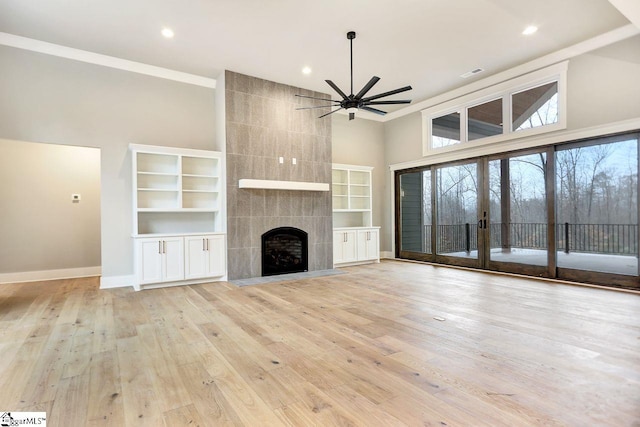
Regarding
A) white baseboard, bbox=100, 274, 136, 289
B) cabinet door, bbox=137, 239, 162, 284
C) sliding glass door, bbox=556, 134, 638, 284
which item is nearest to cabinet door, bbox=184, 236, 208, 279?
cabinet door, bbox=137, 239, 162, 284

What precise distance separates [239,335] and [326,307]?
49.8 inches

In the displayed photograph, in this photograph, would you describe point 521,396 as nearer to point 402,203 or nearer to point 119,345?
point 119,345

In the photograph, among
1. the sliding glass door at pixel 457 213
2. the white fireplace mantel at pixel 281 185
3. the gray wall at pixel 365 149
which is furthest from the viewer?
the gray wall at pixel 365 149

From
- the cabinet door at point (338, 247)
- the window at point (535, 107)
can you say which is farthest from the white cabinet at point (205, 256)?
the window at point (535, 107)

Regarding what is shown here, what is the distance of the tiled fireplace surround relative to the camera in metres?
5.89

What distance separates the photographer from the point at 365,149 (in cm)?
834

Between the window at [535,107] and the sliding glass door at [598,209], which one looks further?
the window at [535,107]

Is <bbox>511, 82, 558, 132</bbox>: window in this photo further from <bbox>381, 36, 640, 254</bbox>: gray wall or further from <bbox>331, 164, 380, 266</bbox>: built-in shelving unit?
<bbox>331, 164, 380, 266</bbox>: built-in shelving unit

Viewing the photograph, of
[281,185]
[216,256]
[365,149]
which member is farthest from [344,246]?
[216,256]

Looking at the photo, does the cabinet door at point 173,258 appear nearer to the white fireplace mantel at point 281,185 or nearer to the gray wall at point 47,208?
the white fireplace mantel at point 281,185

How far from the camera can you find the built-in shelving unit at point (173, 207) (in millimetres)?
5148

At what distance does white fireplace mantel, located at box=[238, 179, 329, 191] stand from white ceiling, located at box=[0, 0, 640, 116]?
203cm

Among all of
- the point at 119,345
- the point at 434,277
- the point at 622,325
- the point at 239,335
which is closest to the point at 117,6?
the point at 119,345

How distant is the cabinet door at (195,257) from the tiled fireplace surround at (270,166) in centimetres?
46
